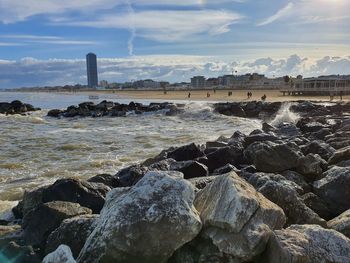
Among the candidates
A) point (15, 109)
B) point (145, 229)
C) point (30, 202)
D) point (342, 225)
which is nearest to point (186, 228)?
point (145, 229)

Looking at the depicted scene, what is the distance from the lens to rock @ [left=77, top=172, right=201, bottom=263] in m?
4.52

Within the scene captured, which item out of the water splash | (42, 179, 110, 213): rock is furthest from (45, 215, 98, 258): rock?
the water splash

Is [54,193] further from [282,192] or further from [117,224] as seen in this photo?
[282,192]

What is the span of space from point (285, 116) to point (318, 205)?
24201 millimetres

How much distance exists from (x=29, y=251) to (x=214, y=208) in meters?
2.58

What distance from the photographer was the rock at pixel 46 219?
599 cm

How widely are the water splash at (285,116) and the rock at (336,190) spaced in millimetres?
19568

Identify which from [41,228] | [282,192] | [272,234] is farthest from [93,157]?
[272,234]

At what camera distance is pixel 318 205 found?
6492 millimetres

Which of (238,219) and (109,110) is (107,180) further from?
(109,110)

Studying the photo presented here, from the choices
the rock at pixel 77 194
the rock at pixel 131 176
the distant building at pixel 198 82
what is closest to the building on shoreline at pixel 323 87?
the rock at pixel 131 176

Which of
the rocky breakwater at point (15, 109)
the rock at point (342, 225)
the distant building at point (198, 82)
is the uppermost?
the rock at point (342, 225)

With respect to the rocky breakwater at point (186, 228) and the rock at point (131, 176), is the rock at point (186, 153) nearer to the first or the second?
the rock at point (131, 176)

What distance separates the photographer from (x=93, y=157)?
15000 mm
